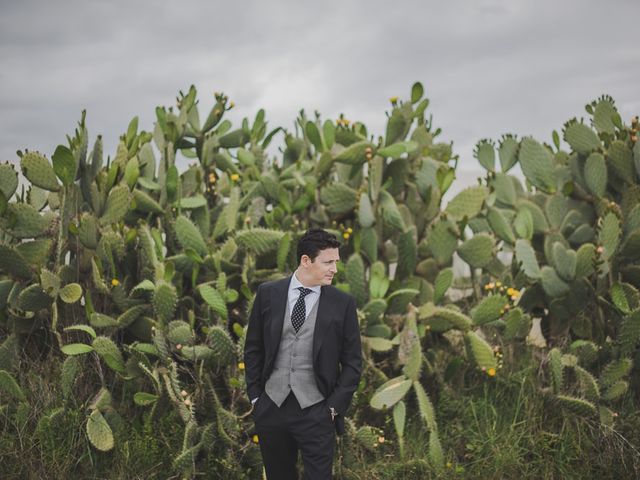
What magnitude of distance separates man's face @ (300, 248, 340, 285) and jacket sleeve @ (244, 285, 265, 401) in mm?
251

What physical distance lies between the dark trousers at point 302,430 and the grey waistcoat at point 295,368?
0.03 metres

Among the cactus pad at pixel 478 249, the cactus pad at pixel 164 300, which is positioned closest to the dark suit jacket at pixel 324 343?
the cactus pad at pixel 164 300

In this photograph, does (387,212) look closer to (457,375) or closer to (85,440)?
(457,375)

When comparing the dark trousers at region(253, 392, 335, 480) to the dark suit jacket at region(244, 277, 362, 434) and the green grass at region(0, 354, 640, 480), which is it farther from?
the green grass at region(0, 354, 640, 480)

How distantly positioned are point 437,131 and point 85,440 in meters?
3.71

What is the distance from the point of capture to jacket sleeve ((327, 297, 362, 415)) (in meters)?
3.29

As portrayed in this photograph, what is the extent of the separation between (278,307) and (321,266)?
26 cm

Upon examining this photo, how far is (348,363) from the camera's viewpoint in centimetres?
337

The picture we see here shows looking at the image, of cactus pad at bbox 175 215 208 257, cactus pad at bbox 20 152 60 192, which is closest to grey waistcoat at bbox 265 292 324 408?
cactus pad at bbox 175 215 208 257

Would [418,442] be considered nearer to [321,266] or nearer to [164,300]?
[164,300]

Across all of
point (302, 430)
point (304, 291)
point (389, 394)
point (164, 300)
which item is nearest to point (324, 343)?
point (304, 291)

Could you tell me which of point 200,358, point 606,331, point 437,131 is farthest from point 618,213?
point 200,358

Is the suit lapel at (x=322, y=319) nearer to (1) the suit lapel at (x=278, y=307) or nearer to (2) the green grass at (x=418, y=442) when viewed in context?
(1) the suit lapel at (x=278, y=307)

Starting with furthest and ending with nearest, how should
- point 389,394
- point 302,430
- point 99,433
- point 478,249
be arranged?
point 478,249 → point 389,394 → point 99,433 → point 302,430
